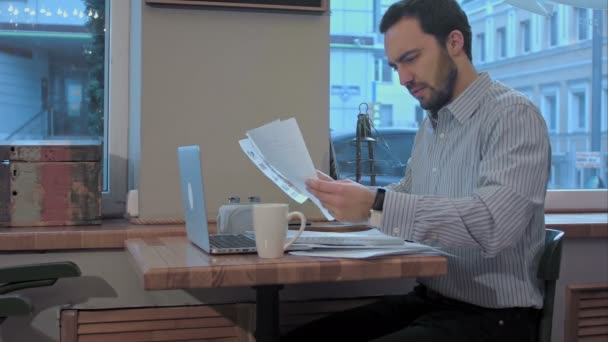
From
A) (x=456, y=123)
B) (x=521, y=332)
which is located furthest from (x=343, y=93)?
(x=521, y=332)

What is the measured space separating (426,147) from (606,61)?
5.26ft

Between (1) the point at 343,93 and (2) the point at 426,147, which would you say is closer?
(2) the point at 426,147

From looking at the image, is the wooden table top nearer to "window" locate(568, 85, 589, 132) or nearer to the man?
the man

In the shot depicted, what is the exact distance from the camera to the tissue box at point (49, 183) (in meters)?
2.01

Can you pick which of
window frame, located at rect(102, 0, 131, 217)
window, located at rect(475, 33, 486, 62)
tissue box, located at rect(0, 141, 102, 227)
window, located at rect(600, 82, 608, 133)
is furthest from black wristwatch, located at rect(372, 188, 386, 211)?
window, located at rect(600, 82, 608, 133)

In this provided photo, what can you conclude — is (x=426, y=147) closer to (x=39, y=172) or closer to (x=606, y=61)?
(x=39, y=172)

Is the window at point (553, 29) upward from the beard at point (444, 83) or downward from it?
upward

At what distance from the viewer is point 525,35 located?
2967 mm

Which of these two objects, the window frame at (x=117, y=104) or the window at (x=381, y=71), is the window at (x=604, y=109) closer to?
the window at (x=381, y=71)

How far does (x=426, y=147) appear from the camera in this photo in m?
1.90

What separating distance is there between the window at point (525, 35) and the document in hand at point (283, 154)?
1728 millimetres

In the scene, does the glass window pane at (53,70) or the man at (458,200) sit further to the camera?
the glass window pane at (53,70)

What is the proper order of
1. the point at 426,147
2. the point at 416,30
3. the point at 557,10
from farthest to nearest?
the point at 557,10 < the point at 426,147 < the point at 416,30

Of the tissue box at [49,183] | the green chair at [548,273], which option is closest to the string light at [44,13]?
the tissue box at [49,183]
